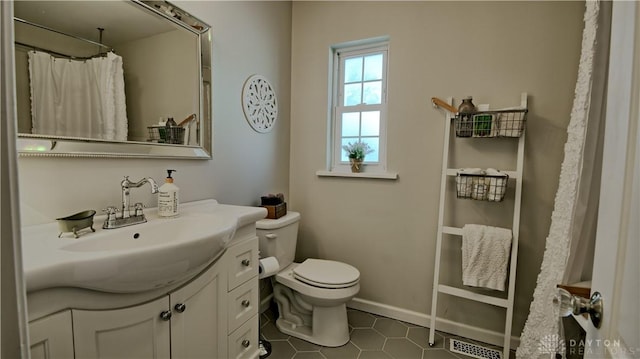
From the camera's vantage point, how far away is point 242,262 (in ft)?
4.31

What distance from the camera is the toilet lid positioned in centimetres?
171

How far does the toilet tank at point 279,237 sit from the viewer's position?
5.89 feet

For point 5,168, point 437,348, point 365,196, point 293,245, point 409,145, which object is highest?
point 409,145

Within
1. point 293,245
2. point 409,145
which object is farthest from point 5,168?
point 409,145

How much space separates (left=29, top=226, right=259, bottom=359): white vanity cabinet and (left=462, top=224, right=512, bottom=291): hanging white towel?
124 cm

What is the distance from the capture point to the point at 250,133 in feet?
6.28

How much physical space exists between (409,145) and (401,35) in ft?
2.47

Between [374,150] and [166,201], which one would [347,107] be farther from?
[166,201]

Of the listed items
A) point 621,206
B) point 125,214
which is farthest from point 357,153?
point 621,206

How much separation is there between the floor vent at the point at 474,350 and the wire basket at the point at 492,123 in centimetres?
130

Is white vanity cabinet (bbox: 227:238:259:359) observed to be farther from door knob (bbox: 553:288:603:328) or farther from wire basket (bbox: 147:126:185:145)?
door knob (bbox: 553:288:603:328)

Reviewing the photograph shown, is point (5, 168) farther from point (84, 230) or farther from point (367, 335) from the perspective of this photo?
point (367, 335)

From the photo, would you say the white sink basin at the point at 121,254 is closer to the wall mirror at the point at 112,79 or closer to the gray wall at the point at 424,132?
the wall mirror at the point at 112,79

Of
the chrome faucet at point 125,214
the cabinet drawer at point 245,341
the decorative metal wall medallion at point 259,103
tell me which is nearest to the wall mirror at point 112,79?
the chrome faucet at point 125,214
